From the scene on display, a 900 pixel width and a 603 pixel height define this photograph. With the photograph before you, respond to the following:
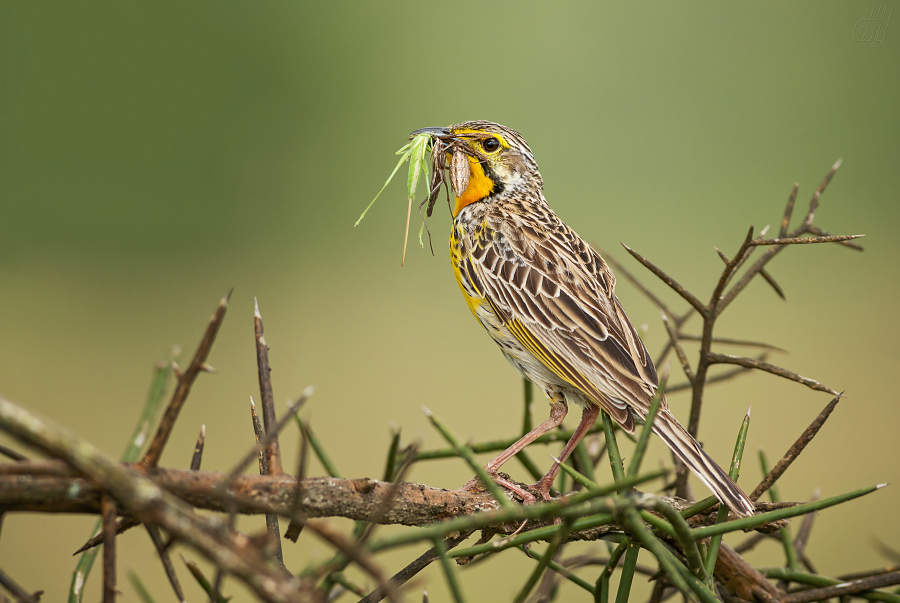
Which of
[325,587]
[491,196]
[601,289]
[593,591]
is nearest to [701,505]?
[593,591]

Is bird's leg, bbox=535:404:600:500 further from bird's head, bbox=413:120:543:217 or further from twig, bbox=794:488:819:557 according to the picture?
bird's head, bbox=413:120:543:217

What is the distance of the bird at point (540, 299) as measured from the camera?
3.36 ft

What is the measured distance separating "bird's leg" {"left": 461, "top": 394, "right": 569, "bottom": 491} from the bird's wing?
0.10 m

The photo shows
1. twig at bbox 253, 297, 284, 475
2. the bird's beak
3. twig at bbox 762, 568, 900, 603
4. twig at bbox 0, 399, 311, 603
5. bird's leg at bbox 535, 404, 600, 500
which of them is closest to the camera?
twig at bbox 0, 399, 311, 603

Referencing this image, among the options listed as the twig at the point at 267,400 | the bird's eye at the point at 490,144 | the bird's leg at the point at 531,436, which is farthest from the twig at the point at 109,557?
the bird's eye at the point at 490,144

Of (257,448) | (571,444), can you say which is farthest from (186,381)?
(571,444)

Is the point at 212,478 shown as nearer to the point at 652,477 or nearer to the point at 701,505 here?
the point at 652,477

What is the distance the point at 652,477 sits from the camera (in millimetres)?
299

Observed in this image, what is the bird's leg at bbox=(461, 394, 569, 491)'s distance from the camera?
40.4 inches

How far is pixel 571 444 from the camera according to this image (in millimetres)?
994

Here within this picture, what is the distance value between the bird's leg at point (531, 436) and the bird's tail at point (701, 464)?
224 millimetres

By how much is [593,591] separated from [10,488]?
53cm

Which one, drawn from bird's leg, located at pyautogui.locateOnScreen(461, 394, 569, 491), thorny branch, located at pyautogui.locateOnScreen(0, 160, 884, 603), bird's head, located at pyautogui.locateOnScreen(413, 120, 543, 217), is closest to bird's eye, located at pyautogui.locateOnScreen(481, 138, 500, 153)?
bird's head, located at pyautogui.locateOnScreen(413, 120, 543, 217)

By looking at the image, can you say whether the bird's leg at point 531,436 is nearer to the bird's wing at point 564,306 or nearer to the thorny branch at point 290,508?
the bird's wing at point 564,306
